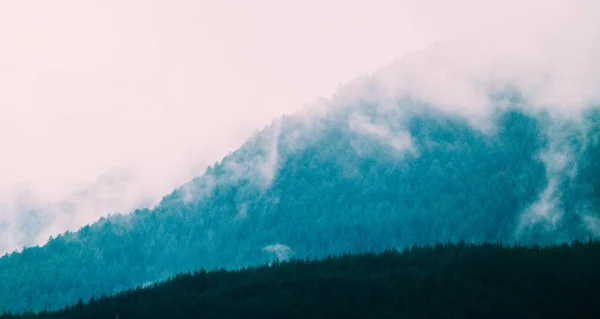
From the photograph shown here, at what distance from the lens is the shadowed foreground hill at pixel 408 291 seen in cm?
5172

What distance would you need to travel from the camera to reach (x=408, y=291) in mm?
57188

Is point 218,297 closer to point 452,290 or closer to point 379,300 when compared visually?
point 379,300

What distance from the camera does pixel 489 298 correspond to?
176 ft

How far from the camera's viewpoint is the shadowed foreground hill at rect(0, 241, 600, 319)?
5172 centimetres

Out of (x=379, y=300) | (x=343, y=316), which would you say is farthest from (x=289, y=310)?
(x=379, y=300)

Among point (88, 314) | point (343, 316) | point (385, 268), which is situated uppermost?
point (385, 268)

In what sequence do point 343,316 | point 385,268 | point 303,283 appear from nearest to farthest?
1. point 343,316
2. point 303,283
3. point 385,268

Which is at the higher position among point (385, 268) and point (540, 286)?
point (385, 268)

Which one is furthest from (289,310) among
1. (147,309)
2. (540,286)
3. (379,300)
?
(540,286)

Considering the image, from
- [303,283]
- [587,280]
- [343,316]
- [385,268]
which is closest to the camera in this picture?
[343,316]

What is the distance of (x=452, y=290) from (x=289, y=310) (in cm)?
1572

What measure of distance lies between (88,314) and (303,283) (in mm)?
21848

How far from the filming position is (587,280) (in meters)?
55.4

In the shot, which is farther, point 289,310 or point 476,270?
point 476,270
